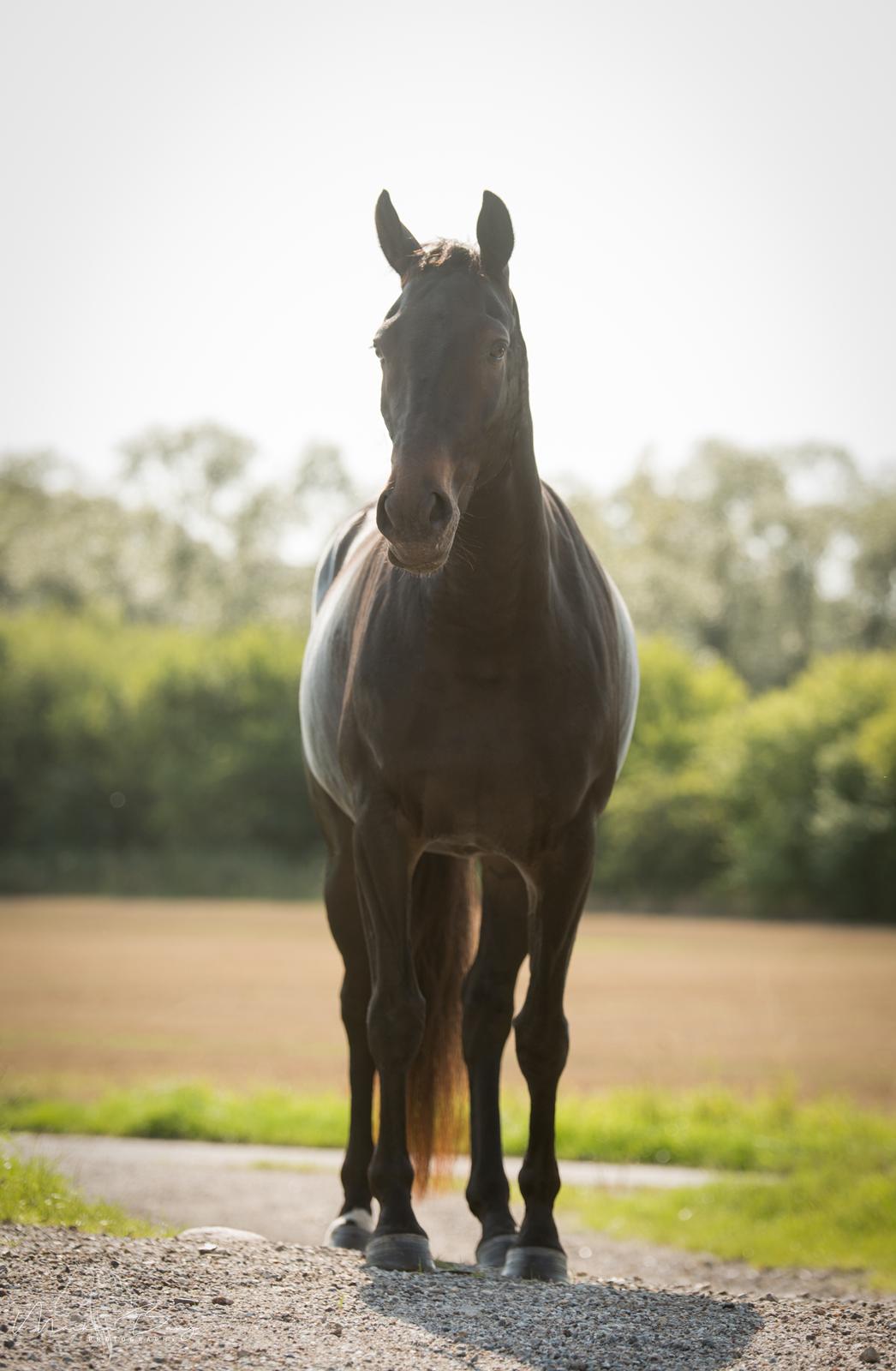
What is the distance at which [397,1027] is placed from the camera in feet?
15.2

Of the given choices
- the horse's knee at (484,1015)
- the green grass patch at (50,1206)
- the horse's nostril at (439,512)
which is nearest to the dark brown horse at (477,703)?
the horse's nostril at (439,512)

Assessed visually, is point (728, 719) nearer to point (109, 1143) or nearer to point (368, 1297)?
point (109, 1143)

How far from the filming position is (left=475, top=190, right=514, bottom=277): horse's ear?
4293 millimetres

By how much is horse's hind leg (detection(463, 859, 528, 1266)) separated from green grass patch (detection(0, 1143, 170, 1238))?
1281 millimetres

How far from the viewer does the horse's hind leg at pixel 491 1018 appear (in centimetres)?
551

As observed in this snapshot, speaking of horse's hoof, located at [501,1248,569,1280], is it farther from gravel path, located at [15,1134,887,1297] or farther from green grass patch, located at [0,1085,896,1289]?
green grass patch, located at [0,1085,896,1289]

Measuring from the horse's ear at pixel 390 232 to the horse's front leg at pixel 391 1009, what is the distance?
6.05 feet

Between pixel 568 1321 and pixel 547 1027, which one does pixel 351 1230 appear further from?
pixel 568 1321

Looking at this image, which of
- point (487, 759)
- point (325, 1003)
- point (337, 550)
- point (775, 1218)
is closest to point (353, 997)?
point (487, 759)

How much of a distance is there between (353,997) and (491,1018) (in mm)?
721

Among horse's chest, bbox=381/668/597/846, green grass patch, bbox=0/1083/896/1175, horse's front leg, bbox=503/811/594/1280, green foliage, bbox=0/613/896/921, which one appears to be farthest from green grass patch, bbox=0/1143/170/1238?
green foliage, bbox=0/613/896/921

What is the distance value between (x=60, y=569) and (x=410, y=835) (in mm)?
56653

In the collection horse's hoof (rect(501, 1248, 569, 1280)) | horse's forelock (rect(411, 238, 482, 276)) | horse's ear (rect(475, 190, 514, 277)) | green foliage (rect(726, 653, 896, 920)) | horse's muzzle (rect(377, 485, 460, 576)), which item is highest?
green foliage (rect(726, 653, 896, 920))

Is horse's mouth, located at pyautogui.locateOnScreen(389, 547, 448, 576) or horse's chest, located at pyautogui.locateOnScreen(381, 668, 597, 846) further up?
horse's mouth, located at pyautogui.locateOnScreen(389, 547, 448, 576)
